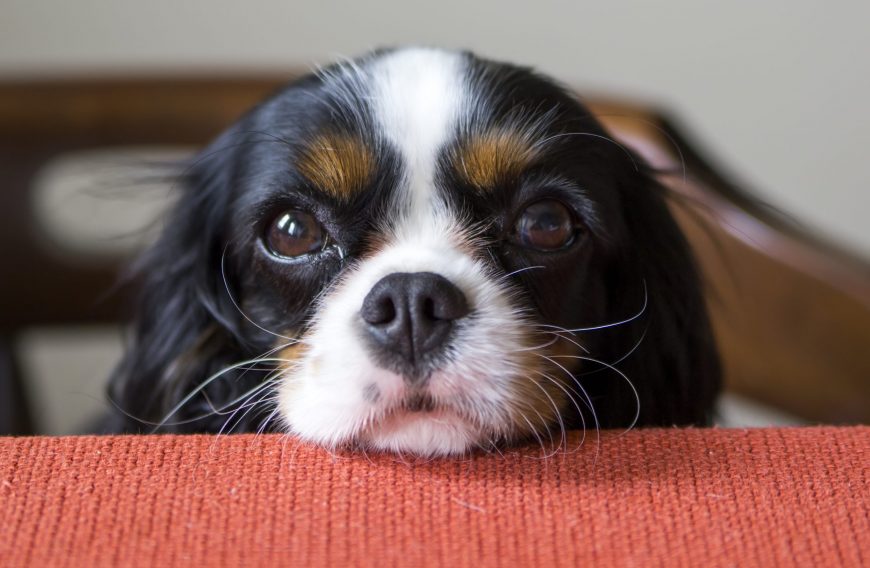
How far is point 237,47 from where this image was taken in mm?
2270

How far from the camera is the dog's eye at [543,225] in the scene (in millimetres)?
980

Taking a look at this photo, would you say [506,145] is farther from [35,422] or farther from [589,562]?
[35,422]

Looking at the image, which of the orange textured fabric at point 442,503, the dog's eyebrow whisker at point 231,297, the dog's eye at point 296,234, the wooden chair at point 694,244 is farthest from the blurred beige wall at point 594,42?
the orange textured fabric at point 442,503

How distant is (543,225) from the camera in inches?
38.7

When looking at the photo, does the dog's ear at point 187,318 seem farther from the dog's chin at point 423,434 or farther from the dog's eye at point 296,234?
the dog's chin at point 423,434

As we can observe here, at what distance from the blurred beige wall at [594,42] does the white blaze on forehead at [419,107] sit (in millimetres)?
1190

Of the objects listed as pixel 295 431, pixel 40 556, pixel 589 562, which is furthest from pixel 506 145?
pixel 40 556

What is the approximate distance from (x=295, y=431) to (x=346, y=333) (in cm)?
9

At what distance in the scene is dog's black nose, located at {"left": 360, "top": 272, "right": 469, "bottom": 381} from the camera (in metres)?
0.83

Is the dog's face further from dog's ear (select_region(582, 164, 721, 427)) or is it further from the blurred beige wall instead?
the blurred beige wall

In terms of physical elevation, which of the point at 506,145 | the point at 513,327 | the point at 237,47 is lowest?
the point at 237,47

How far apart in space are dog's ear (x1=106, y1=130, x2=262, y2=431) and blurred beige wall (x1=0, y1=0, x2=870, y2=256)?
1032 millimetres

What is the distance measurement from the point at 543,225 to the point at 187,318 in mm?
454

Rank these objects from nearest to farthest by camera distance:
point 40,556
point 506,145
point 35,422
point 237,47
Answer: point 40,556
point 506,145
point 35,422
point 237,47
